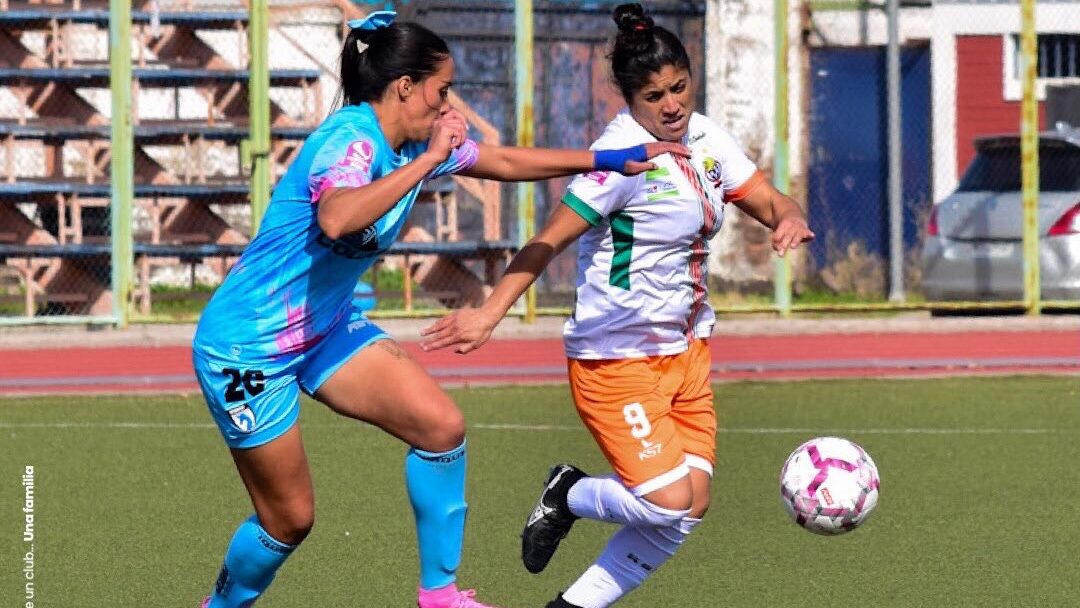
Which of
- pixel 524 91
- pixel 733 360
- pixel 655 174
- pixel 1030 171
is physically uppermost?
pixel 524 91

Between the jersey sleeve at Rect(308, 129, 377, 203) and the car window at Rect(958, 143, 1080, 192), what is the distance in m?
12.0

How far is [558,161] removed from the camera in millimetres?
5711

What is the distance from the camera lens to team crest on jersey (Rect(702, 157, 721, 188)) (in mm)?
5949

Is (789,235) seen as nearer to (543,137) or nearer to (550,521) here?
(550,521)

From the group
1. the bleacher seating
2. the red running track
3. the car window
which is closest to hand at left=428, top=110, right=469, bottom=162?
the red running track

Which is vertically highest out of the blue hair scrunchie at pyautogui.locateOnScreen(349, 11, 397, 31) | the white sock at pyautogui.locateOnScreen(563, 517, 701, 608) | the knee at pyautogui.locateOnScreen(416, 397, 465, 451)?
the blue hair scrunchie at pyautogui.locateOnScreen(349, 11, 397, 31)

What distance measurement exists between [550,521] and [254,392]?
129 cm

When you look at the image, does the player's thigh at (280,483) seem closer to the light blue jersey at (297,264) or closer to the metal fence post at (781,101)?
the light blue jersey at (297,264)

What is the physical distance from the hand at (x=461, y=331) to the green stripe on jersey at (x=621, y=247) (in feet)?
1.50

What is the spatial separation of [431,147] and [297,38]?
13091 millimetres

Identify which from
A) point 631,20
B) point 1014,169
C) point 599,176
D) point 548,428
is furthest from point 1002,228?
point 599,176

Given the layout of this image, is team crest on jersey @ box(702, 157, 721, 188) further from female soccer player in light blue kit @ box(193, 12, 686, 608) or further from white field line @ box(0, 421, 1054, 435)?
white field line @ box(0, 421, 1054, 435)

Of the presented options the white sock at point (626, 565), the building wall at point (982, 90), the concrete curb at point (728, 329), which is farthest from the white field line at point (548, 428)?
the building wall at point (982, 90)

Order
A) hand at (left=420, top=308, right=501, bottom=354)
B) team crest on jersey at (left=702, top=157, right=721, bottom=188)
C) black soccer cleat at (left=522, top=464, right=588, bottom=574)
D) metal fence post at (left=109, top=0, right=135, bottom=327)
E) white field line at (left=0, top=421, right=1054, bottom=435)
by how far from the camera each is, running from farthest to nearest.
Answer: metal fence post at (left=109, top=0, right=135, bottom=327)
white field line at (left=0, top=421, right=1054, bottom=435)
black soccer cleat at (left=522, top=464, right=588, bottom=574)
team crest on jersey at (left=702, top=157, right=721, bottom=188)
hand at (left=420, top=308, right=501, bottom=354)
